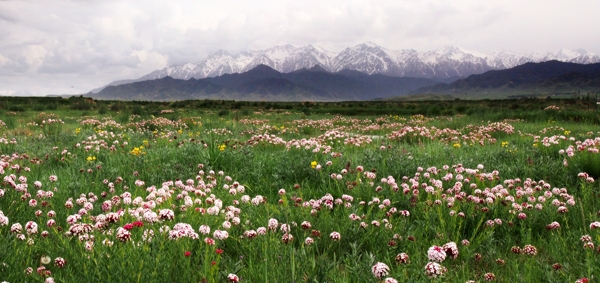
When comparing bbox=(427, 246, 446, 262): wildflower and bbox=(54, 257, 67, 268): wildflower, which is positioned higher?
bbox=(427, 246, 446, 262): wildflower

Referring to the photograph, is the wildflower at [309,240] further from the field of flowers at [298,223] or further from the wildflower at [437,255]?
the wildflower at [437,255]

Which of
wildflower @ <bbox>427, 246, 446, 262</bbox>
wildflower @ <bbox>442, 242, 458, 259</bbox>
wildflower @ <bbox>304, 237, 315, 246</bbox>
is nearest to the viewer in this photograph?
wildflower @ <bbox>427, 246, 446, 262</bbox>

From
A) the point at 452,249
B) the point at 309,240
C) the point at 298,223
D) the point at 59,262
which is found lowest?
the point at 298,223

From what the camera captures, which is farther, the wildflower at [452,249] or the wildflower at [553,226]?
the wildflower at [553,226]

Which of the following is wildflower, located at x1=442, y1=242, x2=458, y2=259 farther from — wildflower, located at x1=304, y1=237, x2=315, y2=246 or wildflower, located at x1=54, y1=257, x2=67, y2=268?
wildflower, located at x1=54, y1=257, x2=67, y2=268

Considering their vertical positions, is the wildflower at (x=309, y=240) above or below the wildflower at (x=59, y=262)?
below

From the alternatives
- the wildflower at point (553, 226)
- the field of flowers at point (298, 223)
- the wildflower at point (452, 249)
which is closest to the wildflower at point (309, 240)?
the field of flowers at point (298, 223)

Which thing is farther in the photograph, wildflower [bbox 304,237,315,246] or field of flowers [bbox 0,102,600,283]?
wildflower [bbox 304,237,315,246]

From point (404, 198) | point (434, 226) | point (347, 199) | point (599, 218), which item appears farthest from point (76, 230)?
point (599, 218)

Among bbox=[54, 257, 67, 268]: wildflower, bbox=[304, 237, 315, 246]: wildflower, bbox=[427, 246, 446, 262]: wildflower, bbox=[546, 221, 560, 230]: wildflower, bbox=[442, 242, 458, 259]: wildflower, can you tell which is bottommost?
bbox=[546, 221, 560, 230]: wildflower

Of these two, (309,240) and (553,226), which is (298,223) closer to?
(309,240)

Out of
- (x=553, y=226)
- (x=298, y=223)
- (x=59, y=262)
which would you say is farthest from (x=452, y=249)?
(x=59, y=262)

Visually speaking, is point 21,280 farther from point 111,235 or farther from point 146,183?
point 146,183

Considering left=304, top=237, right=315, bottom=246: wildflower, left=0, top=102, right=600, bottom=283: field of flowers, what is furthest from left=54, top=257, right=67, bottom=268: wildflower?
left=304, top=237, right=315, bottom=246: wildflower
